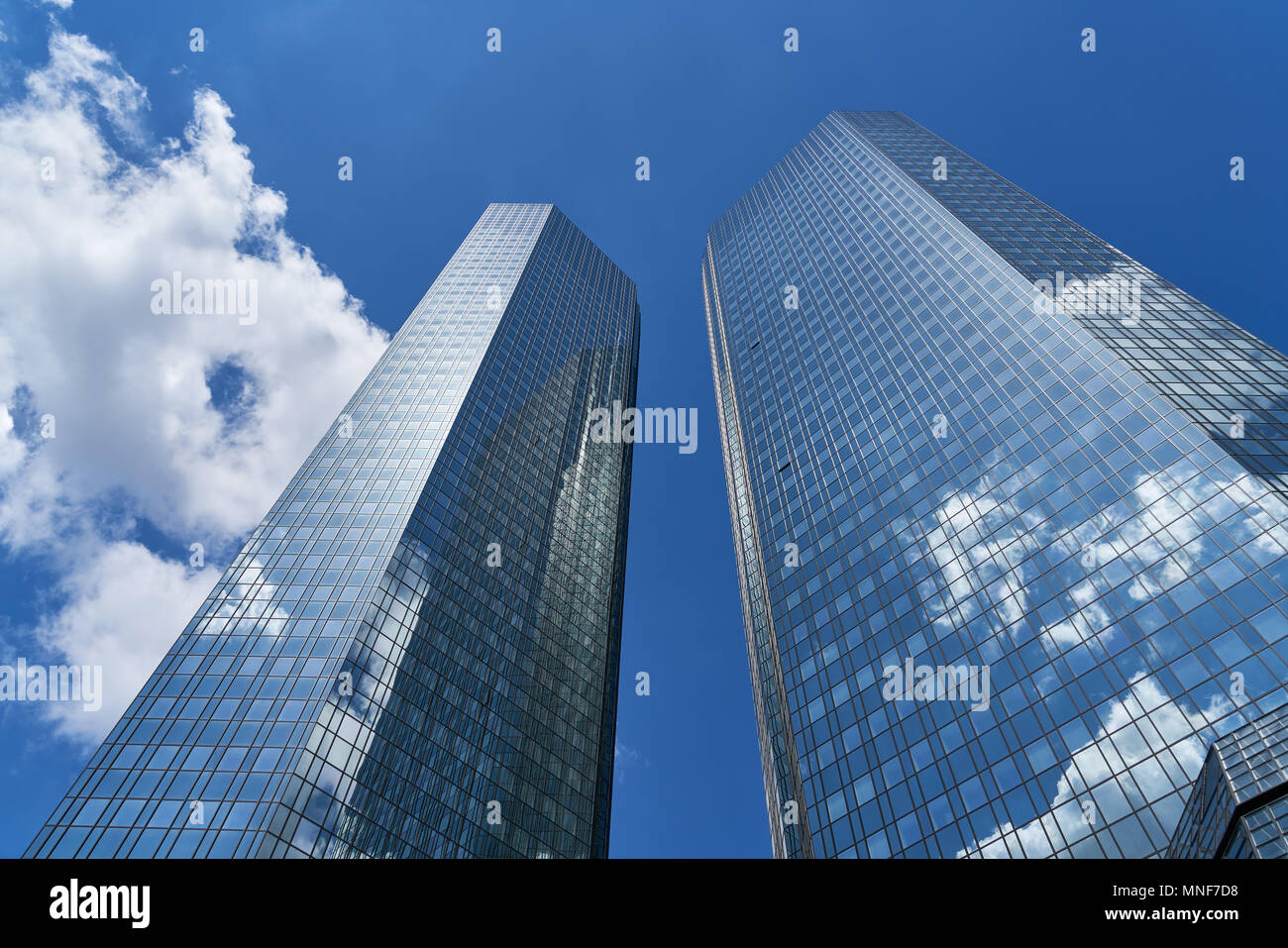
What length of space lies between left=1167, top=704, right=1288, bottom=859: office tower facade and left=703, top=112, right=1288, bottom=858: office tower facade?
14.1 metres

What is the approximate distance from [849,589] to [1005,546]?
14587 millimetres

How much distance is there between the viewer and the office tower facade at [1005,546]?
4222cm

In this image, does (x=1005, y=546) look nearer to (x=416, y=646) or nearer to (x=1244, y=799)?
(x=1244, y=799)

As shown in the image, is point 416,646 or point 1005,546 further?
point 416,646

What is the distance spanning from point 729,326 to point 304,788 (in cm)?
9528

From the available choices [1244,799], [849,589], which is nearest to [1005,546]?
[849,589]

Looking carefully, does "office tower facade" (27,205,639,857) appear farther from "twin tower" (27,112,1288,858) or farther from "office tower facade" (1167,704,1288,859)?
"office tower facade" (1167,704,1288,859)

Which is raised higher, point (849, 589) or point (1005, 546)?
point (849, 589)

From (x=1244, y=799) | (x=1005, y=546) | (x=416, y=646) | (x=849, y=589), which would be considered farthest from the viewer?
(x=416, y=646)

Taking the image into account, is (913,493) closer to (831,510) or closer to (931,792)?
(831,510)

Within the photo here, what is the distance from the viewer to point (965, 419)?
226 ft

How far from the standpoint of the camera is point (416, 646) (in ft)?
236

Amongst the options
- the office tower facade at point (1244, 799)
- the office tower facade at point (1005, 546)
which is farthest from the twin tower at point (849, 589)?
the office tower facade at point (1244, 799)
